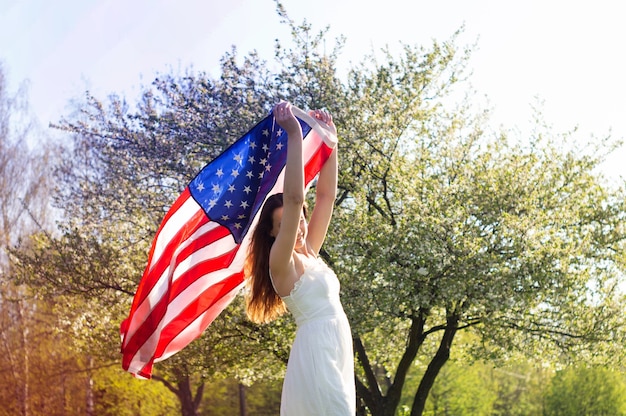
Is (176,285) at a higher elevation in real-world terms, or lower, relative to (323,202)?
lower

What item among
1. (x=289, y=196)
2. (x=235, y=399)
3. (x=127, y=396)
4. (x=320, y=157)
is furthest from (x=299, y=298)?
(x=235, y=399)

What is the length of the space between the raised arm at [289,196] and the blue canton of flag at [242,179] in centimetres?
115

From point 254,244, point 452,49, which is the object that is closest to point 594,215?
point 452,49

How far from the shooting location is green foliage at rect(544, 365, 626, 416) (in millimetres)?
24500

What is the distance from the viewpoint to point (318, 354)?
3857mm

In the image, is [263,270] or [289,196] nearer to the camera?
[289,196]

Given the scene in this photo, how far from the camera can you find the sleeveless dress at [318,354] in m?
3.82

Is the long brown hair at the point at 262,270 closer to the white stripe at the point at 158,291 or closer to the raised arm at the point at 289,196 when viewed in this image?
the raised arm at the point at 289,196

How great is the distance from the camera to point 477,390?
27.4m

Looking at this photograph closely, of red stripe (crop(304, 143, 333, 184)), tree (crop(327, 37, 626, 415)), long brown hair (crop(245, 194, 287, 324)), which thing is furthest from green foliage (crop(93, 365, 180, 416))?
long brown hair (crop(245, 194, 287, 324))

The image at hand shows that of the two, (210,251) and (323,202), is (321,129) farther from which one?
(210,251)

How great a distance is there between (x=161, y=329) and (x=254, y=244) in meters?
1.33

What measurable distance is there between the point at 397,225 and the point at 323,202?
27.1 ft

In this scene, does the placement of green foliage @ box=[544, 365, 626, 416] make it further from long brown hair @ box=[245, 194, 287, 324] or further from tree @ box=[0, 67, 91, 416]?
long brown hair @ box=[245, 194, 287, 324]
